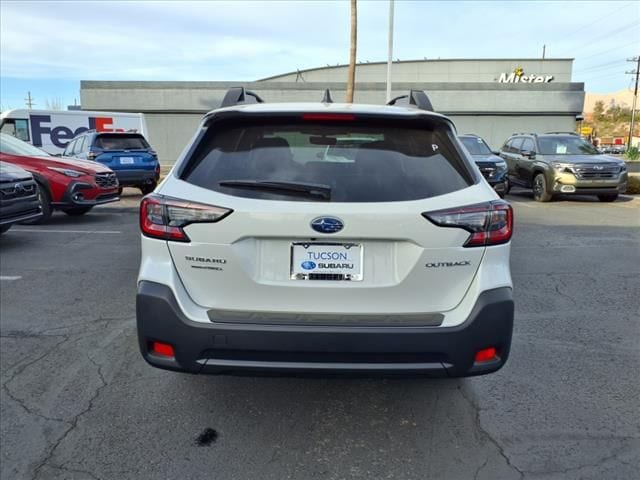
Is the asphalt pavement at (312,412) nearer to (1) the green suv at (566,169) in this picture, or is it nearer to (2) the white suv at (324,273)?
(2) the white suv at (324,273)

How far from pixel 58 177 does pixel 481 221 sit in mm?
9104

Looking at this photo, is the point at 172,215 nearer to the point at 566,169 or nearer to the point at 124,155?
the point at 124,155

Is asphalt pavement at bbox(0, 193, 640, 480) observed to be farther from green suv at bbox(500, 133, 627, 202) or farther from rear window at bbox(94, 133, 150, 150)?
rear window at bbox(94, 133, 150, 150)

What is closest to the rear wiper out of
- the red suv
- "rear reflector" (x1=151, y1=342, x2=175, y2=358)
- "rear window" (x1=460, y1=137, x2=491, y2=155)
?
"rear reflector" (x1=151, y1=342, x2=175, y2=358)

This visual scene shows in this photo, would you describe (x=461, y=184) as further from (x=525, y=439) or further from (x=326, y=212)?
(x=525, y=439)

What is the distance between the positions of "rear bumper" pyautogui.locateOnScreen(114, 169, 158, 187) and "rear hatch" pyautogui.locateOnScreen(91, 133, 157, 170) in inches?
4.1

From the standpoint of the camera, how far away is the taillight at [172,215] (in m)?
2.48

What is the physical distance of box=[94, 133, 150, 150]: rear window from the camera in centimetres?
1374

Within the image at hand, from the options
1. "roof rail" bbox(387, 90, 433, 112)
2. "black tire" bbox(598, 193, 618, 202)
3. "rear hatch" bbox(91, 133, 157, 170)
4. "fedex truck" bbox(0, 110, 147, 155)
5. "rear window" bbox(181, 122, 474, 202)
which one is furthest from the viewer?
"fedex truck" bbox(0, 110, 147, 155)

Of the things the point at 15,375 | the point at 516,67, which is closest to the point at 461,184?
the point at 15,375

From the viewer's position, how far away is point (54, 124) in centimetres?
2045

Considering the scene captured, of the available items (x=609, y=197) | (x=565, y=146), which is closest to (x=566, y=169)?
(x=565, y=146)

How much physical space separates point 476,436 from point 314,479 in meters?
0.96

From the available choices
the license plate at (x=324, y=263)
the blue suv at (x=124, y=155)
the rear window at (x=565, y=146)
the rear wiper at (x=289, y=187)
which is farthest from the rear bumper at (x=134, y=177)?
the license plate at (x=324, y=263)
